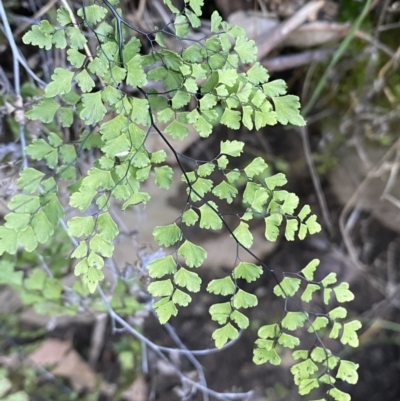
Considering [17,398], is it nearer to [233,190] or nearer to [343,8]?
[233,190]

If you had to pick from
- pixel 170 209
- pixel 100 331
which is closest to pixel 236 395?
pixel 100 331

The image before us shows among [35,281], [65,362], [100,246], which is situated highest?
[100,246]

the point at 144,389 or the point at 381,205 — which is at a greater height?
the point at 381,205

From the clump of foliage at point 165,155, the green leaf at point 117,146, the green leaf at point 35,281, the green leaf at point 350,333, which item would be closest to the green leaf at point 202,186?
the clump of foliage at point 165,155

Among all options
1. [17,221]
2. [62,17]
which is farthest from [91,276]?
[62,17]

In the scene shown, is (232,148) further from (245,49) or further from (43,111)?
(43,111)

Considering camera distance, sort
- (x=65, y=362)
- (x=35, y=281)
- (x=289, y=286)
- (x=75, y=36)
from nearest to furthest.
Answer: (x=75, y=36), (x=289, y=286), (x=35, y=281), (x=65, y=362)

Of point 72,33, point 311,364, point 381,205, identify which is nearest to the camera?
point 72,33
